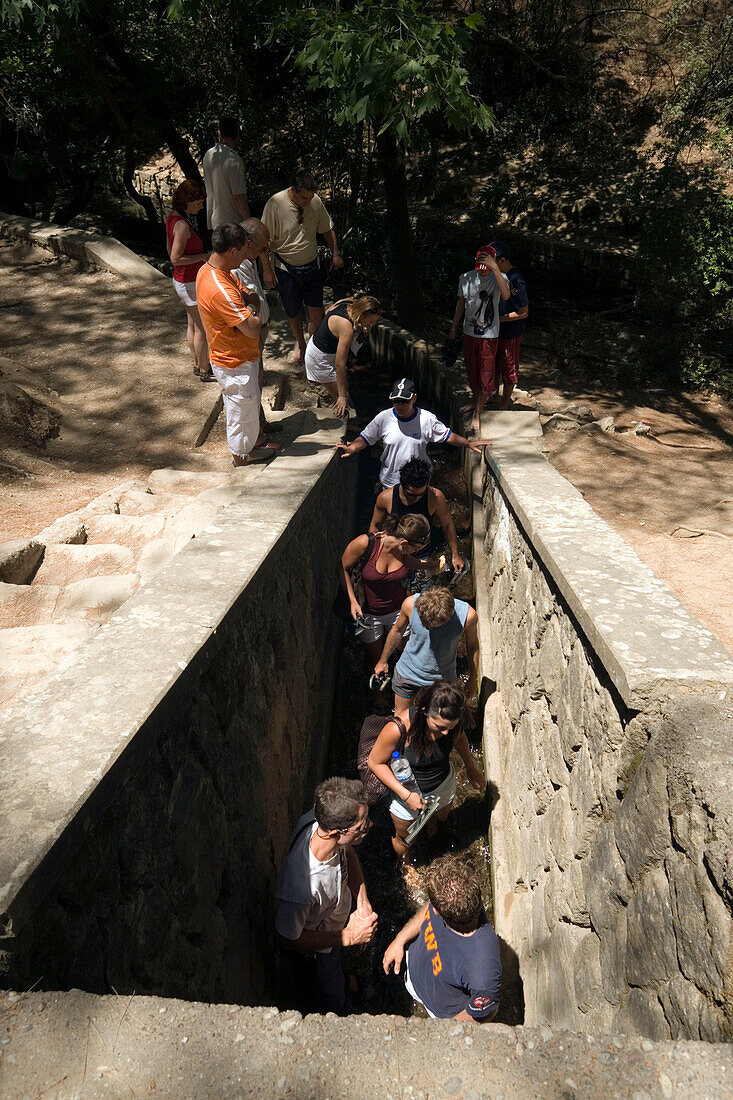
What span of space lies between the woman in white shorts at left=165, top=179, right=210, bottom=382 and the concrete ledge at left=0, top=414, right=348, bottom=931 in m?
3.53

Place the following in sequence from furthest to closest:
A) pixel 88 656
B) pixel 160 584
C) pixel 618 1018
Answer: pixel 160 584 < pixel 88 656 < pixel 618 1018

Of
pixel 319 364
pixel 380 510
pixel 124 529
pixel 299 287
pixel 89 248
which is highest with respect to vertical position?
pixel 89 248

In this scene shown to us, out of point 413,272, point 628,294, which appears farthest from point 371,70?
point 628,294

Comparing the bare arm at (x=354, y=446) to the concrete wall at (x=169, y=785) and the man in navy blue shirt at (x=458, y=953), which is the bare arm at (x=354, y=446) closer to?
the concrete wall at (x=169, y=785)

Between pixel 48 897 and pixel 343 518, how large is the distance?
5.12 m

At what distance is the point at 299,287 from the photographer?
7.25 metres

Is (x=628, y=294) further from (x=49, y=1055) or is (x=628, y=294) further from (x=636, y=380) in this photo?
(x=49, y=1055)

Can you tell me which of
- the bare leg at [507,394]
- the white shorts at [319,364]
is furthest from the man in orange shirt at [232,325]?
the bare leg at [507,394]

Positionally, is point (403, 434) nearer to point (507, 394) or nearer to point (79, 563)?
point (507, 394)

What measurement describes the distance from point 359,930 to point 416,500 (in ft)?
9.39

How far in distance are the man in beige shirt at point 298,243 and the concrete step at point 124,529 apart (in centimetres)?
275

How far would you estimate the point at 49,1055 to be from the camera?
163cm

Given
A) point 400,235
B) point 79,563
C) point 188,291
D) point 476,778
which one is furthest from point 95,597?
point 400,235

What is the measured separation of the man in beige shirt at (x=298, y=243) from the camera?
6.53 meters
